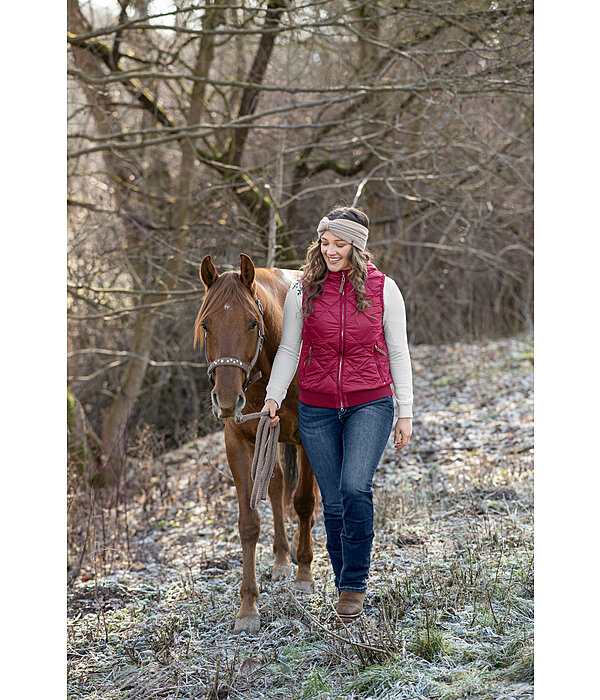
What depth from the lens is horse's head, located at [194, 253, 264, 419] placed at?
2.89 meters

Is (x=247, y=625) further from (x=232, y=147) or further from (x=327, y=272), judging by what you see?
(x=232, y=147)

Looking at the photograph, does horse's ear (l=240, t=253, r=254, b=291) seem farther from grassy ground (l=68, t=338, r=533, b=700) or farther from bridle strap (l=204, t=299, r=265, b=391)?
grassy ground (l=68, t=338, r=533, b=700)

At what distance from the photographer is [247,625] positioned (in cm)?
329

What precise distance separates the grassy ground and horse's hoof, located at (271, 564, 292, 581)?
6 centimetres

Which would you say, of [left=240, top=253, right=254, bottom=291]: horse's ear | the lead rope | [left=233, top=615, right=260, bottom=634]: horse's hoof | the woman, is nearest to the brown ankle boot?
the woman

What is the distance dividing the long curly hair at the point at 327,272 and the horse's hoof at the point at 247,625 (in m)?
1.49

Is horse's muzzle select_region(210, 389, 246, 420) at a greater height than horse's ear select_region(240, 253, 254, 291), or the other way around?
horse's ear select_region(240, 253, 254, 291)

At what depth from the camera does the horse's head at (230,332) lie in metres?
2.89

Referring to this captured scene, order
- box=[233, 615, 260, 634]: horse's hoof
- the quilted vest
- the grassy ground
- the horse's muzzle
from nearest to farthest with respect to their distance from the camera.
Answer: the grassy ground
the horse's muzzle
the quilted vest
box=[233, 615, 260, 634]: horse's hoof

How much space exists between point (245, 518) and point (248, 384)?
72 cm

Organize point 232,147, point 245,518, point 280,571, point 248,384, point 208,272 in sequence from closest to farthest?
point 208,272
point 248,384
point 245,518
point 280,571
point 232,147

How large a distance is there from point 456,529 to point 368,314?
84.1 inches

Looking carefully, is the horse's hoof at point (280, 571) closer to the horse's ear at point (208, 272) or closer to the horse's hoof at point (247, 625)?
the horse's hoof at point (247, 625)

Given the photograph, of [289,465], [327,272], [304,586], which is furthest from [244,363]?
[289,465]
